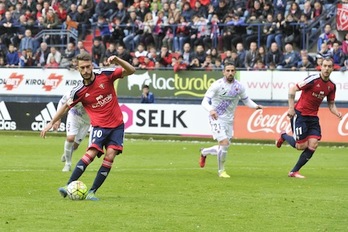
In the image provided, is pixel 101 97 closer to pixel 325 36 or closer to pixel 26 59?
pixel 325 36

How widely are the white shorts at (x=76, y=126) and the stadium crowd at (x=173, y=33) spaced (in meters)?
14.3

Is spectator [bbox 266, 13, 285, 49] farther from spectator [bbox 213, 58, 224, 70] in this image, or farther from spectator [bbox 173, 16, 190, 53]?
spectator [bbox 173, 16, 190, 53]

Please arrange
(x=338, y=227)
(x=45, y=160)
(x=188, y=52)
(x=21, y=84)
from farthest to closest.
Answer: (x=21, y=84), (x=188, y=52), (x=45, y=160), (x=338, y=227)

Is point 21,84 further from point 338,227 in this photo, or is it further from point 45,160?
point 338,227

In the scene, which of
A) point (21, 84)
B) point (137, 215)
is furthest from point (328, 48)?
point (137, 215)

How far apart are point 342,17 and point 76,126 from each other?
17313mm

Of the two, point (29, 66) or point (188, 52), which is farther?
point (29, 66)

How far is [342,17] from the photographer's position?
115 ft

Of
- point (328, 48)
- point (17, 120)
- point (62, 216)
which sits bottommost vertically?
point (17, 120)

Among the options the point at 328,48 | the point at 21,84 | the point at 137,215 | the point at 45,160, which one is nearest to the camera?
the point at 137,215

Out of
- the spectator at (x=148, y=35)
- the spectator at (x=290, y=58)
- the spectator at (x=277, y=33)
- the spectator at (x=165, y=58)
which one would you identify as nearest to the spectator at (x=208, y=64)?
the spectator at (x=165, y=58)

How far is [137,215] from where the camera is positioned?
12.1 meters

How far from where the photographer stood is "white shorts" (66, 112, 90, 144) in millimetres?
20094

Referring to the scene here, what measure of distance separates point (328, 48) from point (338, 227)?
22.9 metres
